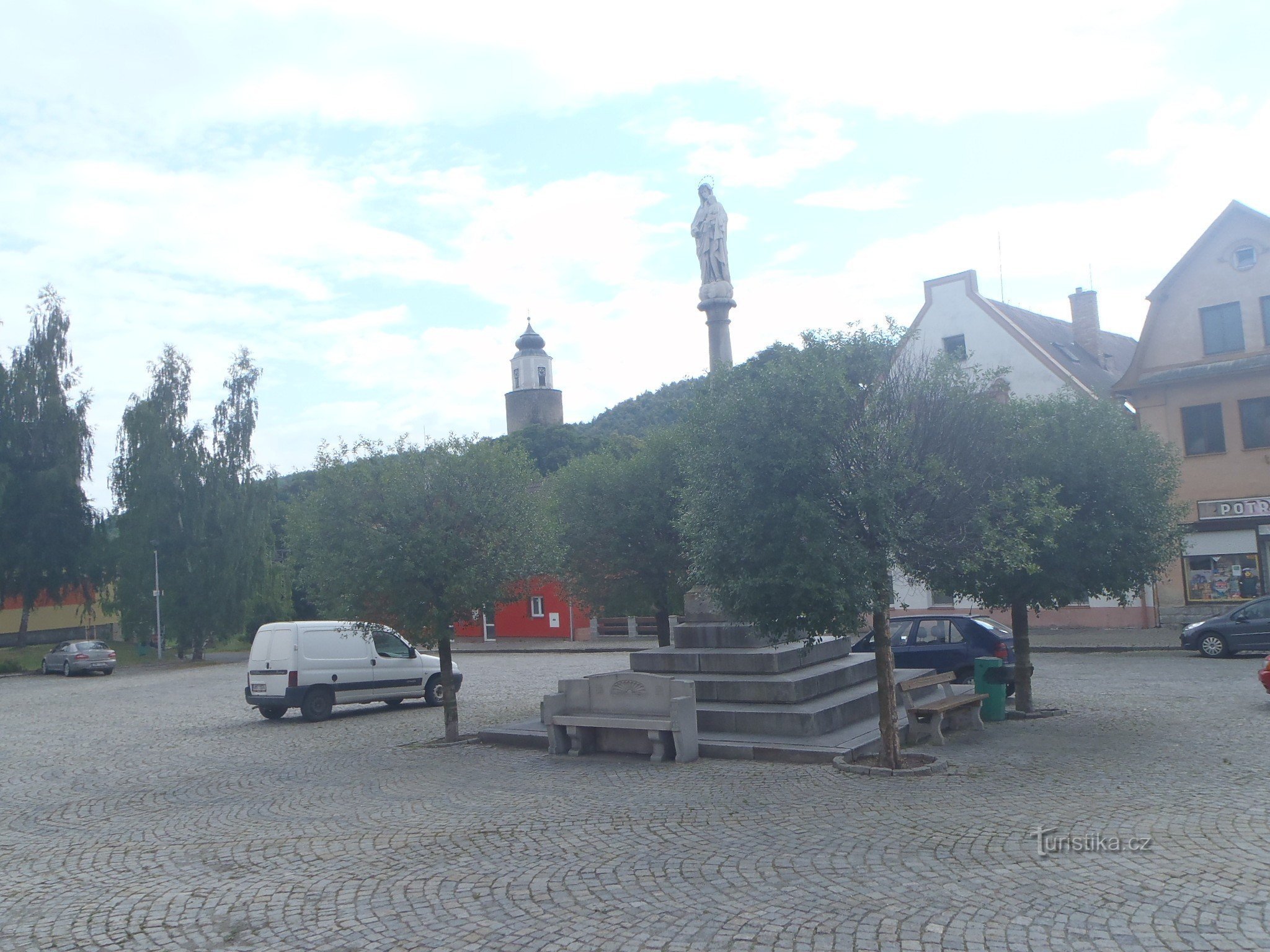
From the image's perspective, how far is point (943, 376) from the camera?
38.1ft

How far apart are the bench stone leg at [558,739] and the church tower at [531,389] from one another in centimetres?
8812

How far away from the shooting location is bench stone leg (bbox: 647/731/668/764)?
39.9 ft

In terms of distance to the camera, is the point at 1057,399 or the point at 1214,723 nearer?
the point at 1214,723

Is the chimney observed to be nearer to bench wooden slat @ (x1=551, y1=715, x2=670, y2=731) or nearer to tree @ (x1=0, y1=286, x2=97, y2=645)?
bench wooden slat @ (x1=551, y1=715, x2=670, y2=731)

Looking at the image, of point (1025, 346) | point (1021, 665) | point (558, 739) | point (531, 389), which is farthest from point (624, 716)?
point (531, 389)

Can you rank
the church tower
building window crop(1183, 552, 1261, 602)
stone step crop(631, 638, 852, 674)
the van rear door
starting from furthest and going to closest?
the church tower → building window crop(1183, 552, 1261, 602) → the van rear door → stone step crop(631, 638, 852, 674)

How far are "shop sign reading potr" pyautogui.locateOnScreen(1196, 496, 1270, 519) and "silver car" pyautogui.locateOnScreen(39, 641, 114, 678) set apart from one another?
37.9 m

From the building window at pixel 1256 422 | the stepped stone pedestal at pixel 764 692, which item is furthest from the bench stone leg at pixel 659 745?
the building window at pixel 1256 422

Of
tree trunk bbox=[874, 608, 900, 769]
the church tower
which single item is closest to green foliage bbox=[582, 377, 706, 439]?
the church tower

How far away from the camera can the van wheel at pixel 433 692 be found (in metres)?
20.5

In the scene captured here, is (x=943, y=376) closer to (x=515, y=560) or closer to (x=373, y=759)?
(x=515, y=560)

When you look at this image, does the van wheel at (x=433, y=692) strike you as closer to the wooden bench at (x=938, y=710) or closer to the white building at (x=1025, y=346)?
the wooden bench at (x=938, y=710)

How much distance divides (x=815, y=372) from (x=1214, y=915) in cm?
600

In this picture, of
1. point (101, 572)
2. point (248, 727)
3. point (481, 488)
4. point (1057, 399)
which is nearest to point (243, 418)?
point (101, 572)
